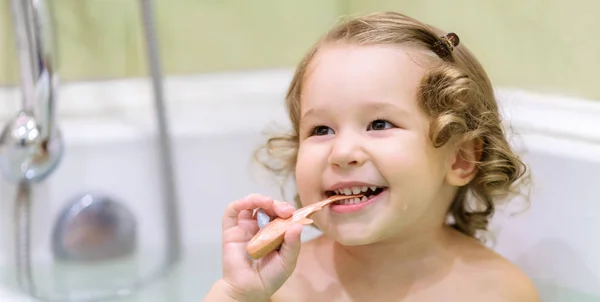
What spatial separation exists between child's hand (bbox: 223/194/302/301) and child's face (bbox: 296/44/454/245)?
0.06 metres

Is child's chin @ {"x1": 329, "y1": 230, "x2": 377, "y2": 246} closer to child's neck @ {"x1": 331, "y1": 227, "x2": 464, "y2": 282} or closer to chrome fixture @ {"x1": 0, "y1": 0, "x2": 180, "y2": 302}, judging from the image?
child's neck @ {"x1": 331, "y1": 227, "x2": 464, "y2": 282}

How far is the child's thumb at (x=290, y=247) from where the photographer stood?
670 millimetres

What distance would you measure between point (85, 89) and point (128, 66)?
9cm

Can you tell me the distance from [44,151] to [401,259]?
0.55 m

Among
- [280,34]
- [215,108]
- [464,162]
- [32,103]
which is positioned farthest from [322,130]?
[280,34]

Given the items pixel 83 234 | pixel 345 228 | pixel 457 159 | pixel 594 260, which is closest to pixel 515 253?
pixel 594 260

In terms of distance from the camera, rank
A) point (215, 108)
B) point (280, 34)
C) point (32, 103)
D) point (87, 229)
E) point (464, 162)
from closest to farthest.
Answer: point (464, 162) → point (32, 103) → point (87, 229) → point (215, 108) → point (280, 34)

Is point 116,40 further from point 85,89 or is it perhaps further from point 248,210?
point 248,210

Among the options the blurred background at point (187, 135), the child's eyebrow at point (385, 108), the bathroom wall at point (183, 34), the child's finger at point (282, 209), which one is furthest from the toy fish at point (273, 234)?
the bathroom wall at point (183, 34)

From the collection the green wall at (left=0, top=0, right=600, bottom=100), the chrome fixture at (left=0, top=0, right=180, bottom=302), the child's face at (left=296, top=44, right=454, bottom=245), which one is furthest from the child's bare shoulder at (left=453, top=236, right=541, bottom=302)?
the chrome fixture at (left=0, top=0, right=180, bottom=302)

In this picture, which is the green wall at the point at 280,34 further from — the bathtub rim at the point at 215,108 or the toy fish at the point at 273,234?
the toy fish at the point at 273,234

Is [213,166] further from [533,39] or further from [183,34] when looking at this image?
[533,39]

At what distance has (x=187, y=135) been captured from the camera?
123 centimetres

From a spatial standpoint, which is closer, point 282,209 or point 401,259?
point 282,209
